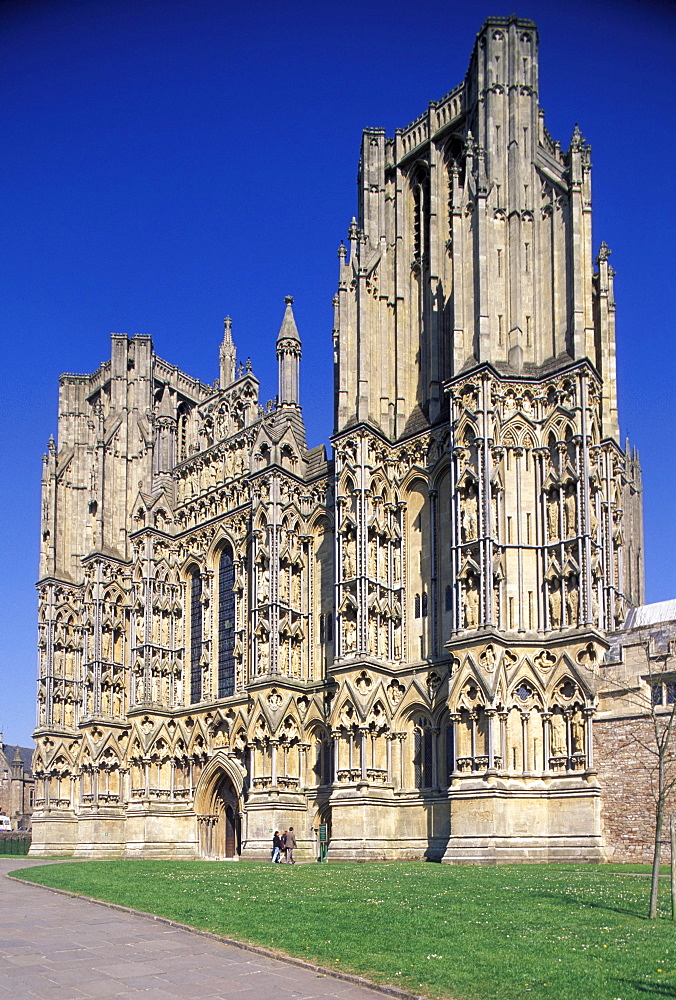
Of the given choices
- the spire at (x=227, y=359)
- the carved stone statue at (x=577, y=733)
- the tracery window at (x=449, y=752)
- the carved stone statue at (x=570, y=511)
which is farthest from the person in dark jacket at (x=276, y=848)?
the spire at (x=227, y=359)

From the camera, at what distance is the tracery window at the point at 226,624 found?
47.2 m

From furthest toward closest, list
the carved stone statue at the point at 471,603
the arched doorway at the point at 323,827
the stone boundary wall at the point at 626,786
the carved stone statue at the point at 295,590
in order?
1. the carved stone statue at the point at 295,590
2. the arched doorway at the point at 323,827
3. the carved stone statue at the point at 471,603
4. the stone boundary wall at the point at 626,786

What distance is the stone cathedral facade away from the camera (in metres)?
34.0

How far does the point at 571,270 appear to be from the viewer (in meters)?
38.2

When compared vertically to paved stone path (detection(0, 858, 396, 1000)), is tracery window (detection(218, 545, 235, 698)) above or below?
above

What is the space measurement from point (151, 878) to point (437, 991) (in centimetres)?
1722

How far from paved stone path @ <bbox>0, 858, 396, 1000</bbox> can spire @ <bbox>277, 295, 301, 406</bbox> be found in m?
31.0

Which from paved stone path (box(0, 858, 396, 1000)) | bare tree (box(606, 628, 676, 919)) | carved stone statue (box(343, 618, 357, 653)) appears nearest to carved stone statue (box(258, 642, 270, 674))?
carved stone statue (box(343, 618, 357, 653))

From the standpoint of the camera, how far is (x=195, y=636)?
50469mm

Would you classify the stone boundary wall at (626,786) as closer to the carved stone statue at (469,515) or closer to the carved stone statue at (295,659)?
the carved stone statue at (469,515)

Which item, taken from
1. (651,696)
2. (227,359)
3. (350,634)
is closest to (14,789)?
(227,359)

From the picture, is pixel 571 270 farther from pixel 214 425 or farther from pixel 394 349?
pixel 214 425

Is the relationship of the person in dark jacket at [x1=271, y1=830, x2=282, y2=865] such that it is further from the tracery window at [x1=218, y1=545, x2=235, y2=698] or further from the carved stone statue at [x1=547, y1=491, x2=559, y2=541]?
the carved stone statue at [x1=547, y1=491, x2=559, y2=541]

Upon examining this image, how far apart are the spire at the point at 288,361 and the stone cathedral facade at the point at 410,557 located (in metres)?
0.11
